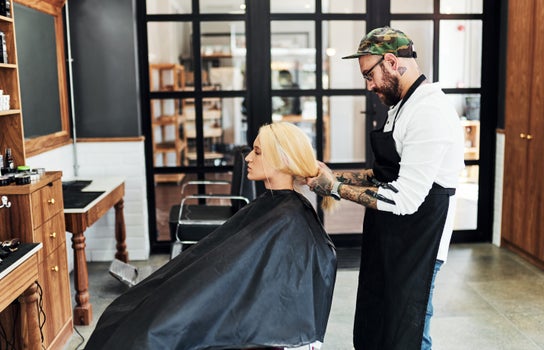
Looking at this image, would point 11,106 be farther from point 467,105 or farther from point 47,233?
point 467,105

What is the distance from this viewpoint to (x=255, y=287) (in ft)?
6.31

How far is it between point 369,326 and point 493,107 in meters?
2.97

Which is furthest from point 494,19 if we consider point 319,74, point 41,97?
point 41,97

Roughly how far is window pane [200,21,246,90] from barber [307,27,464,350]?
245 cm

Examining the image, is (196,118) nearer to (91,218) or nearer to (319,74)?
(319,74)

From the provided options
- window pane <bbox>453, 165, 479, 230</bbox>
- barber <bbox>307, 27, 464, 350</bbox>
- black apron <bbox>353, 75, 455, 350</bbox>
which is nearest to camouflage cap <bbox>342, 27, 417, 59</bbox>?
barber <bbox>307, 27, 464, 350</bbox>

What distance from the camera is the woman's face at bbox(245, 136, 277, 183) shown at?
2125mm

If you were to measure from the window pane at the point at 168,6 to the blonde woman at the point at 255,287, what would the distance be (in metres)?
2.58

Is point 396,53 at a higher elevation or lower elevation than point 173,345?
higher

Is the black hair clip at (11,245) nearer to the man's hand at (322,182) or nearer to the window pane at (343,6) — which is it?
the man's hand at (322,182)

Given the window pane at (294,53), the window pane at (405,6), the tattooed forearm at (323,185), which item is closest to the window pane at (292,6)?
the window pane at (294,53)

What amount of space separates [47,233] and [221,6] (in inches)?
91.2

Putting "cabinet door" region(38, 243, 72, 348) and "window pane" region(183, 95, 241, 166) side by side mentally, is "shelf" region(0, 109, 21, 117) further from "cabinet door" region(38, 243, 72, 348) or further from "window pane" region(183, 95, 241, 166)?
"window pane" region(183, 95, 241, 166)

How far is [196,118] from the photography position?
4586 mm
